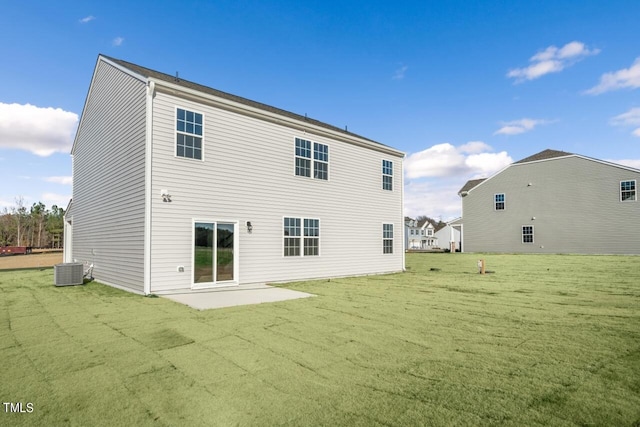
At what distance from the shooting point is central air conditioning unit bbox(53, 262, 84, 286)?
34.5ft

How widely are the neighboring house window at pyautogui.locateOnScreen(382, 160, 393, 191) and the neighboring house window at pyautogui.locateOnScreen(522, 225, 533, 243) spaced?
19.6 metres

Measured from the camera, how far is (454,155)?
8019cm

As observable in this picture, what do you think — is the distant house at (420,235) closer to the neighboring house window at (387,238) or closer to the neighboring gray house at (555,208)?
the neighboring gray house at (555,208)

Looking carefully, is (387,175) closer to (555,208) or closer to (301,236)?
(301,236)

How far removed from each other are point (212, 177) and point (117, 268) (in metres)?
4.38

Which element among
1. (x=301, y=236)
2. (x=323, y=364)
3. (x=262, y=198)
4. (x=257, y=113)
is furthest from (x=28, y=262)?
(x=323, y=364)

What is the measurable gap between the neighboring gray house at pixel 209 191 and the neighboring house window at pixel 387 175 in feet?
0.68

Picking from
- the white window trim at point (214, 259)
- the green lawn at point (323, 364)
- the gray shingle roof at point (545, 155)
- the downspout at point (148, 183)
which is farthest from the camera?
the gray shingle roof at point (545, 155)

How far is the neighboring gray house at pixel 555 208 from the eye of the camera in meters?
24.1

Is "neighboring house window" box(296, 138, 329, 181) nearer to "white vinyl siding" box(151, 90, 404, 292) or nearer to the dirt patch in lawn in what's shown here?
"white vinyl siding" box(151, 90, 404, 292)

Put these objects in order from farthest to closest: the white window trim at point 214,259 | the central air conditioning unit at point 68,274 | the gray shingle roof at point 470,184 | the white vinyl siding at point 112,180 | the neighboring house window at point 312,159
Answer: the gray shingle roof at point 470,184
the neighboring house window at point 312,159
the central air conditioning unit at point 68,274
the white window trim at point 214,259
the white vinyl siding at point 112,180

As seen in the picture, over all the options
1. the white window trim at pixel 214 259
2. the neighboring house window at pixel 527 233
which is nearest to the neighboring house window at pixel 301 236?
the white window trim at pixel 214 259

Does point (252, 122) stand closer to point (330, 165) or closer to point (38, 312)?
point (330, 165)

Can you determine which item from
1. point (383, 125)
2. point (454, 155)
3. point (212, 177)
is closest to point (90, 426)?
point (212, 177)
